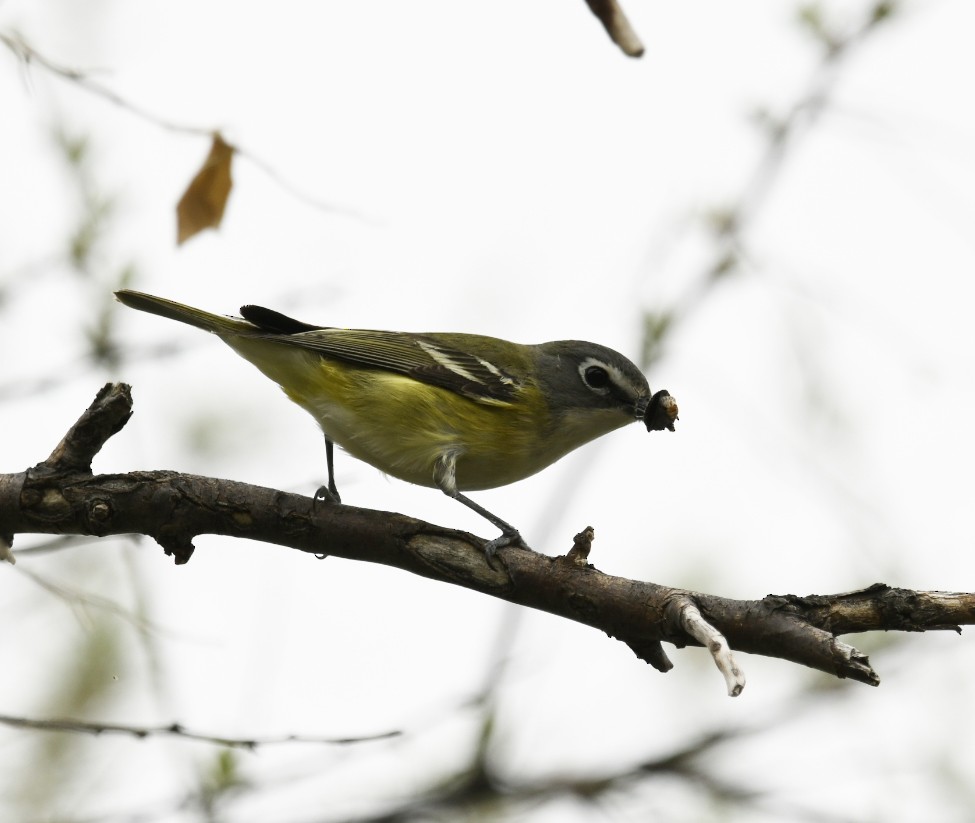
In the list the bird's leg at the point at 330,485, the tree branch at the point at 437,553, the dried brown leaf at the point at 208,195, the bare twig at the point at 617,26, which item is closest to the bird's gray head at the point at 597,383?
the bird's leg at the point at 330,485

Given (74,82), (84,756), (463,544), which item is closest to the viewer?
(74,82)

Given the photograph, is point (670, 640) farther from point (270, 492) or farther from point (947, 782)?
point (947, 782)

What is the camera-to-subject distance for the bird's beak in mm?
5605

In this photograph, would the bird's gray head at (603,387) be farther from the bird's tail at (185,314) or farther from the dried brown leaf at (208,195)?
the dried brown leaf at (208,195)

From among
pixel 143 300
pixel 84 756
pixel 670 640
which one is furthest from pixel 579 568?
pixel 84 756

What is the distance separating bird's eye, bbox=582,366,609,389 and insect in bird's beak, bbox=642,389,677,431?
1.30 feet

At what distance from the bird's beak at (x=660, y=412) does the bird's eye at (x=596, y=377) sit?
363 millimetres

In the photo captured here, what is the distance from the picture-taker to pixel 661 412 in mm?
5668

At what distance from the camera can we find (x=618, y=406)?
6.09 m

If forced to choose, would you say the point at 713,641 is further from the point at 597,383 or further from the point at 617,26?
the point at 597,383

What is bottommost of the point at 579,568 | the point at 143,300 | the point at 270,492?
the point at 579,568

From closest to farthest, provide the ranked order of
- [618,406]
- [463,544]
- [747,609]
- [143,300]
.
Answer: [747,609]
[463,544]
[143,300]
[618,406]

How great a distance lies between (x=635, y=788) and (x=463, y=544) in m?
2.36

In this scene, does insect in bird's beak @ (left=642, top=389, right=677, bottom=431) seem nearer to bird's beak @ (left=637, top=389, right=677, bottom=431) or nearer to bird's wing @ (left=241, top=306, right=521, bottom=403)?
bird's beak @ (left=637, top=389, right=677, bottom=431)
